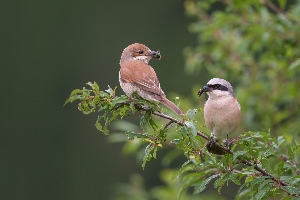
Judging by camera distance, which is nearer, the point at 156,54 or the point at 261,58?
the point at 156,54

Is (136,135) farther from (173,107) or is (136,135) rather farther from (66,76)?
(66,76)

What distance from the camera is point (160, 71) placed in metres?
19.2

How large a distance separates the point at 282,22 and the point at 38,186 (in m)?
13.8

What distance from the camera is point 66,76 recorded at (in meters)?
20.7

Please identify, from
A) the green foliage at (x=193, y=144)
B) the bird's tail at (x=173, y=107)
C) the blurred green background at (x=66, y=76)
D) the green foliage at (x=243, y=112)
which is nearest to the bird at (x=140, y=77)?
the bird's tail at (x=173, y=107)

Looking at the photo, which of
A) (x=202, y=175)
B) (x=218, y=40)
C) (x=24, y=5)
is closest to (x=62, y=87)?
(x=24, y=5)

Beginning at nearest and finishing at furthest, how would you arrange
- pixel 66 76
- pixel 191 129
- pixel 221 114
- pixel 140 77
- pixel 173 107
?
pixel 191 129 → pixel 221 114 → pixel 173 107 → pixel 140 77 → pixel 66 76

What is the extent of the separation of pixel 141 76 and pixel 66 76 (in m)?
15.0

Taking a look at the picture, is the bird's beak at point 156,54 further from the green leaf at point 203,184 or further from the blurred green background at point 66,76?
the blurred green background at point 66,76

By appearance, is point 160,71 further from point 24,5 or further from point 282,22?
point 282,22

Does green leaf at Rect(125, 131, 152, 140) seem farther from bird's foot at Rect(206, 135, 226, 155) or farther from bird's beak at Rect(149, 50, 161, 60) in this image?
bird's beak at Rect(149, 50, 161, 60)

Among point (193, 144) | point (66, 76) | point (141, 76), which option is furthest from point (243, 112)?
point (66, 76)

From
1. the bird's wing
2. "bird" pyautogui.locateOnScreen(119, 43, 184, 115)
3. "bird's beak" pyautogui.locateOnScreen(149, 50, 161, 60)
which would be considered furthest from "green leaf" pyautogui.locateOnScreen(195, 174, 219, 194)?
Result: "bird's beak" pyautogui.locateOnScreen(149, 50, 161, 60)

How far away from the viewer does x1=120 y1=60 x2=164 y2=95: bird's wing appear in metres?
5.54
